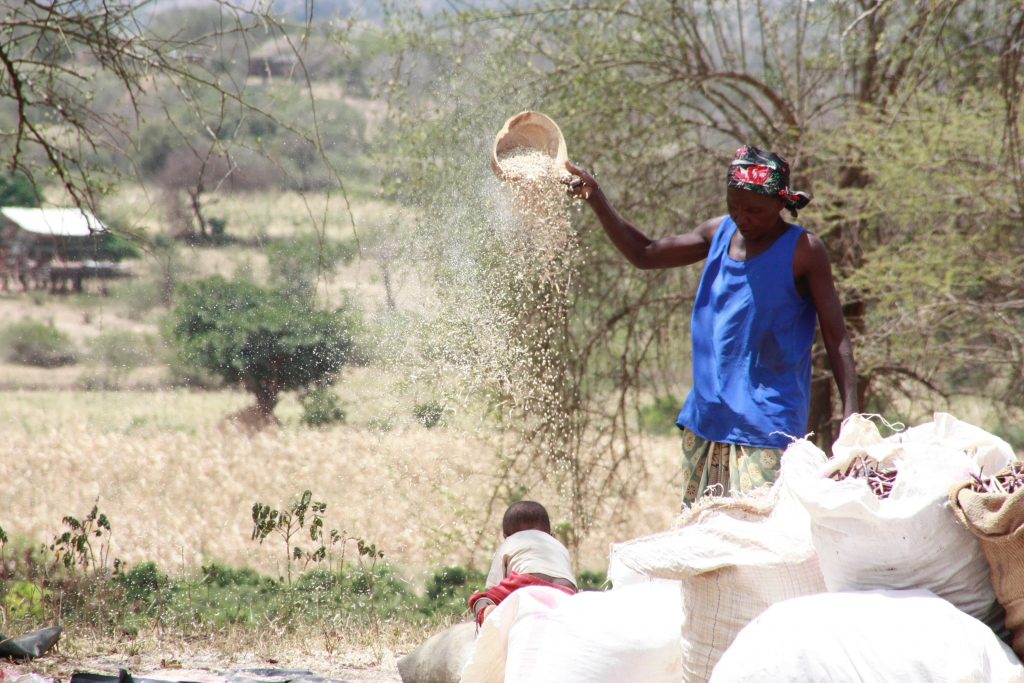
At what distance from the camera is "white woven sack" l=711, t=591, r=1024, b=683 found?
1.94 metres

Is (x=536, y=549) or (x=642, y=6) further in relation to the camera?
(x=642, y=6)

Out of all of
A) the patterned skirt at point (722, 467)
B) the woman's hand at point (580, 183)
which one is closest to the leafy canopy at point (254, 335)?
the woman's hand at point (580, 183)

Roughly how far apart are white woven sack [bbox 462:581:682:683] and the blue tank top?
2.00 ft

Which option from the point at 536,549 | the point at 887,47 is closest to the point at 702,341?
the point at 536,549

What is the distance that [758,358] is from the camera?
3.00m

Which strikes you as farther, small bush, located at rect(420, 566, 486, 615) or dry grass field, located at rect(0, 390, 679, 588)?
dry grass field, located at rect(0, 390, 679, 588)

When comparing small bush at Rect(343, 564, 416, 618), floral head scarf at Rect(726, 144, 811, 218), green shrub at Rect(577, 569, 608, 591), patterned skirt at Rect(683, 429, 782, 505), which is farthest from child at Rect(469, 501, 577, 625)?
green shrub at Rect(577, 569, 608, 591)

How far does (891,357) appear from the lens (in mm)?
6941

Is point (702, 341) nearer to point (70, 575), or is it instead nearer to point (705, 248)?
point (705, 248)

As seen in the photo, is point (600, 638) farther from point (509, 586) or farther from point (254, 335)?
point (254, 335)

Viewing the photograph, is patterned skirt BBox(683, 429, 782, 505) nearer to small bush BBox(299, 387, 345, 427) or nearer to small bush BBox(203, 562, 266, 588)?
→ small bush BBox(203, 562, 266, 588)

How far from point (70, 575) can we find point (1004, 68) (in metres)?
4.47

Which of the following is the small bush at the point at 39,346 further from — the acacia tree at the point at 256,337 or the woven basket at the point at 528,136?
the woven basket at the point at 528,136

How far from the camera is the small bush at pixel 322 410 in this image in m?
12.1
